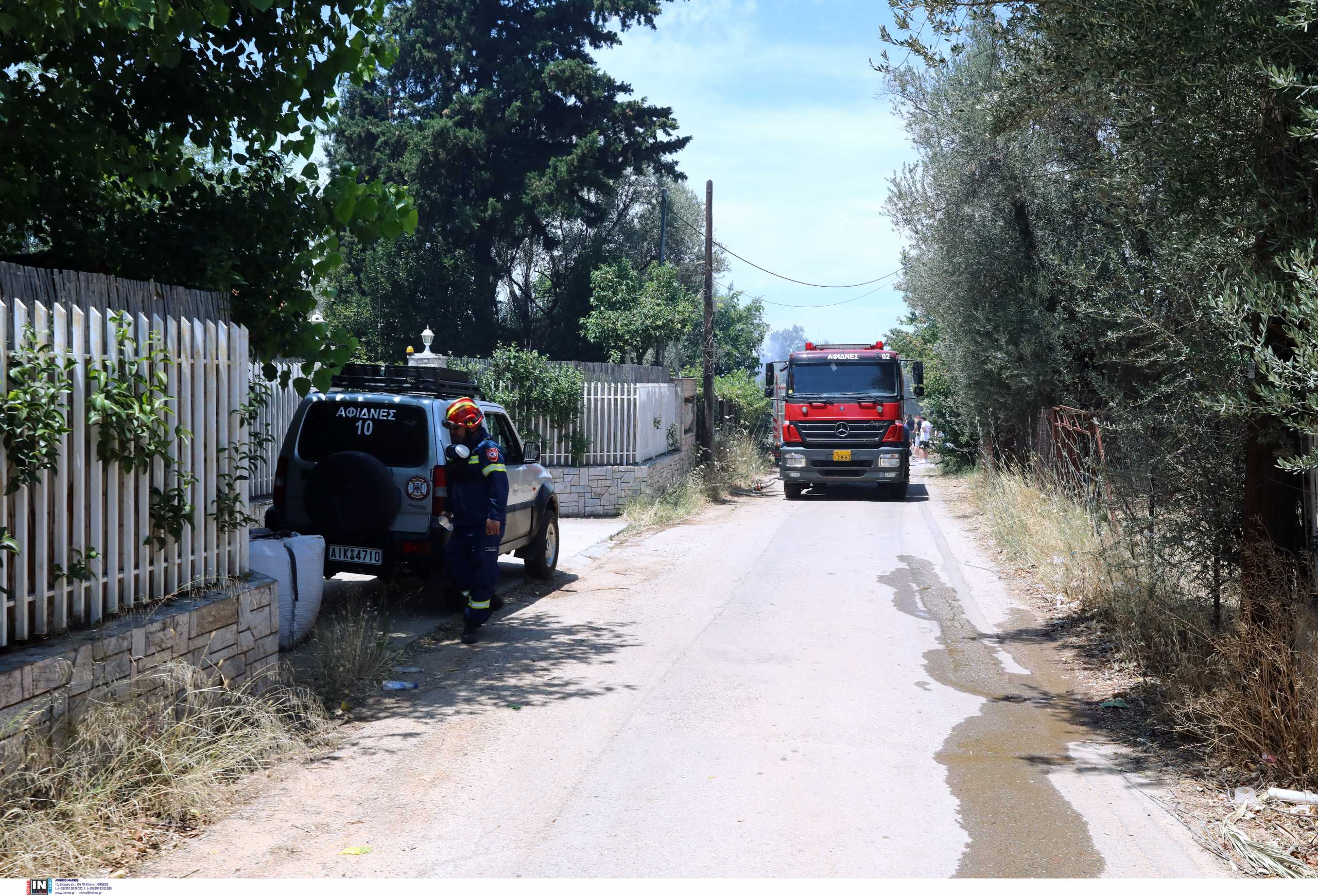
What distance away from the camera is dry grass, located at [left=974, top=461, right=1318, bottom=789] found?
484cm

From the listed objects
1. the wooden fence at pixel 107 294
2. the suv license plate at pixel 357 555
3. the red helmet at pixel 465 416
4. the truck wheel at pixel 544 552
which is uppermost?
the wooden fence at pixel 107 294

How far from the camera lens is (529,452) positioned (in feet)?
34.6

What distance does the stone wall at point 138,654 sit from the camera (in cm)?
426

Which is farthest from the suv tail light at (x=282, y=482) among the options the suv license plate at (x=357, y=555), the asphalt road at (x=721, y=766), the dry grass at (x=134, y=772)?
the dry grass at (x=134, y=772)

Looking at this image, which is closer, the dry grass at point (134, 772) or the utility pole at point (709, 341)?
the dry grass at point (134, 772)

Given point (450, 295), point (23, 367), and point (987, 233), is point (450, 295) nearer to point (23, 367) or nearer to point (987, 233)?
point (987, 233)

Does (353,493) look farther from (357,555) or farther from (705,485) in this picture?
(705,485)

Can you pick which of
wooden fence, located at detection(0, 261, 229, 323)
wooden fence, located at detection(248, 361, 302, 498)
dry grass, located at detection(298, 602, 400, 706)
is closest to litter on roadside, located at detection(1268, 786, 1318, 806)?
dry grass, located at detection(298, 602, 400, 706)

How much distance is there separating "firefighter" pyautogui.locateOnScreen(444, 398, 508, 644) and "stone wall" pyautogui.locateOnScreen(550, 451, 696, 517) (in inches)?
333

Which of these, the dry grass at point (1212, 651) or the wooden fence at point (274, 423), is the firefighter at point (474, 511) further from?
the dry grass at point (1212, 651)

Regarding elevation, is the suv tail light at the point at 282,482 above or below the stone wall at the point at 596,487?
above

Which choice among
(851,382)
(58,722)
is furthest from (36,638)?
(851,382)

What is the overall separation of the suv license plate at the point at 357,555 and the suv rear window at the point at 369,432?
0.74 m

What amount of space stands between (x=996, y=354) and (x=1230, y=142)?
11.2 meters
